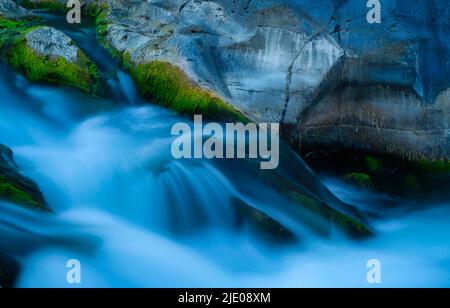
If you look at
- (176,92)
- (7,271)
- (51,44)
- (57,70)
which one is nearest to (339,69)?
(176,92)

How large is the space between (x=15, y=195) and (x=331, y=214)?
12.1 ft

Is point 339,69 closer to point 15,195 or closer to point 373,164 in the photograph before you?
point 373,164

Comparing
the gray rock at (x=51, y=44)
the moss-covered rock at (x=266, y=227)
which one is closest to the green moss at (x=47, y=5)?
the gray rock at (x=51, y=44)

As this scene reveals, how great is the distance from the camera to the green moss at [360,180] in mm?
10562

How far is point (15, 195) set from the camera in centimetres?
796

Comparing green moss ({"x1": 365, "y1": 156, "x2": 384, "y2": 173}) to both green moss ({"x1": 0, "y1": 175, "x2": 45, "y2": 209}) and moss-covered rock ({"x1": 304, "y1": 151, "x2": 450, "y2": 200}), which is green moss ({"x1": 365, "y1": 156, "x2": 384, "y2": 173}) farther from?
green moss ({"x1": 0, "y1": 175, "x2": 45, "y2": 209})

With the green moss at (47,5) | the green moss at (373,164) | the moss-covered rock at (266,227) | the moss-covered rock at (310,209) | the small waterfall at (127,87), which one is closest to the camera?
the moss-covered rock at (266,227)

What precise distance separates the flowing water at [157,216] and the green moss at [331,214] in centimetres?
16

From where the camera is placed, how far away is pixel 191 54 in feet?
35.1

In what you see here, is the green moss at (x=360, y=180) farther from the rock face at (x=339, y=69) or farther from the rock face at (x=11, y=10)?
the rock face at (x=11, y=10)

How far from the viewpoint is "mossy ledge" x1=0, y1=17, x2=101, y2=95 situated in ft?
34.5

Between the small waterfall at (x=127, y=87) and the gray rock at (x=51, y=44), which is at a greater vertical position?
the gray rock at (x=51, y=44)

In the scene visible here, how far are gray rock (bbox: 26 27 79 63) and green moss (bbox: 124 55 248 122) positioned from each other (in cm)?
86
